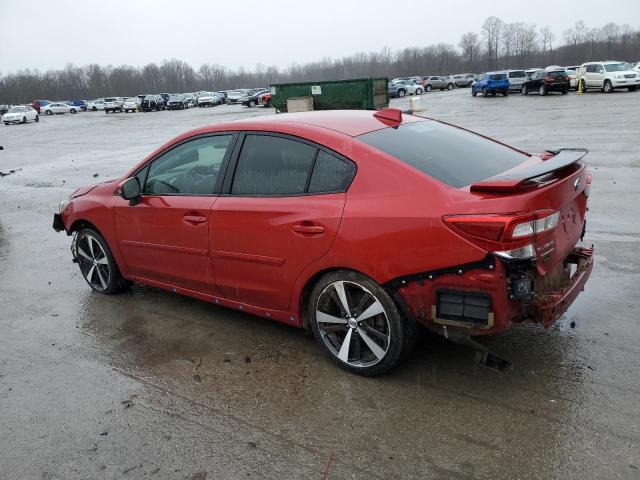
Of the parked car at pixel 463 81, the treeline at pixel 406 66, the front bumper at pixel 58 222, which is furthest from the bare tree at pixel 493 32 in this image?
the front bumper at pixel 58 222

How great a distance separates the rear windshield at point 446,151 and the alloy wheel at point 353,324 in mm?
879

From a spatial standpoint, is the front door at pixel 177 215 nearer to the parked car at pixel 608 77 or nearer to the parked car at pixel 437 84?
the parked car at pixel 608 77

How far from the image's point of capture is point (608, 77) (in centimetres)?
3341

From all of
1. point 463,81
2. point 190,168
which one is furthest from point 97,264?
point 463,81

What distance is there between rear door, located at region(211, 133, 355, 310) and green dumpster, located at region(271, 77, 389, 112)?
63.0 feet

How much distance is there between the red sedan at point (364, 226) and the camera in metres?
3.08

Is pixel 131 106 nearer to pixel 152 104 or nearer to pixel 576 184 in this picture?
pixel 152 104

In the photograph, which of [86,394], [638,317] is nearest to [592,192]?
[638,317]

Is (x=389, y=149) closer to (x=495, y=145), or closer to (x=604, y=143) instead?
(x=495, y=145)

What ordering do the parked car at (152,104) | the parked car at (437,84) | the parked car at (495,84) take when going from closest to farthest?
the parked car at (495,84) → the parked car at (437,84) → the parked car at (152,104)

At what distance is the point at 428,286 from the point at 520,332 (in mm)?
1325

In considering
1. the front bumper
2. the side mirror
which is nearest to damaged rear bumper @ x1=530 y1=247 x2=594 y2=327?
the side mirror

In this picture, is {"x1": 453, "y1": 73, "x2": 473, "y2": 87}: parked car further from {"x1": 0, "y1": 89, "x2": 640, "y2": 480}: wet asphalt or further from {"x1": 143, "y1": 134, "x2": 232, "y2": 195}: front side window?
{"x1": 143, "y1": 134, "x2": 232, "y2": 195}: front side window

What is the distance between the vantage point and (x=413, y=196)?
10.7 feet
